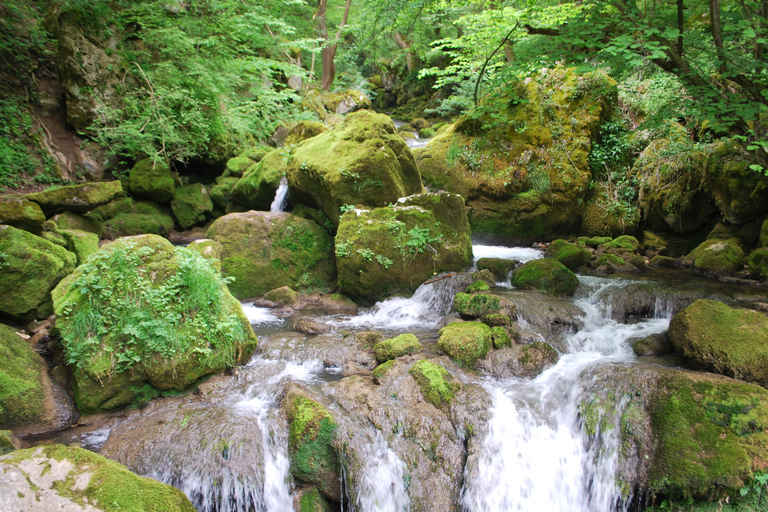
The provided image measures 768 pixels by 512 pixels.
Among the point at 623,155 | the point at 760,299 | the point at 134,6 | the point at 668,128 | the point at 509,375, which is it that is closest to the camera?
the point at 509,375

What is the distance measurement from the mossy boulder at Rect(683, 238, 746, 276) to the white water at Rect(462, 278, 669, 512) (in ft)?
17.3

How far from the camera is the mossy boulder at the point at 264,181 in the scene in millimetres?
9898

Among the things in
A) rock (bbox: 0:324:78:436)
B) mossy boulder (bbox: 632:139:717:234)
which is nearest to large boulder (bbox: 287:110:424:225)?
rock (bbox: 0:324:78:436)

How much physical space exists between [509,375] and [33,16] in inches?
544

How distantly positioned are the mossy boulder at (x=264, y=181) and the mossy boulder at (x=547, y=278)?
6.09 metres

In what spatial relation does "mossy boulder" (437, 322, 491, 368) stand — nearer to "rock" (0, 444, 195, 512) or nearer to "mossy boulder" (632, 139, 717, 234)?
"rock" (0, 444, 195, 512)

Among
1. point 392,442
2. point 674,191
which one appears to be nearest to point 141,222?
point 392,442

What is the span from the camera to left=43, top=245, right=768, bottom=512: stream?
3668 mm

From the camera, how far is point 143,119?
9.64 metres

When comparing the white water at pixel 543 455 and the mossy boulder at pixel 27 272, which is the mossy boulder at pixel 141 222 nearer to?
the mossy boulder at pixel 27 272

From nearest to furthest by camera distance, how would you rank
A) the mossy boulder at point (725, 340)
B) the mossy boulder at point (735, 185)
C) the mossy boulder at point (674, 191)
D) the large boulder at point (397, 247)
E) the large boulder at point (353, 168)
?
the mossy boulder at point (725, 340), the large boulder at point (397, 247), the mossy boulder at point (735, 185), the large boulder at point (353, 168), the mossy boulder at point (674, 191)

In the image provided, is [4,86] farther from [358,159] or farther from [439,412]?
[439,412]

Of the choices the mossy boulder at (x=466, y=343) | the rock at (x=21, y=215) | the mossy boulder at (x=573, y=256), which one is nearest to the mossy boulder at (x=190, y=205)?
the rock at (x=21, y=215)

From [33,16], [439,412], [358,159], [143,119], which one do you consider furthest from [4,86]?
[439,412]
